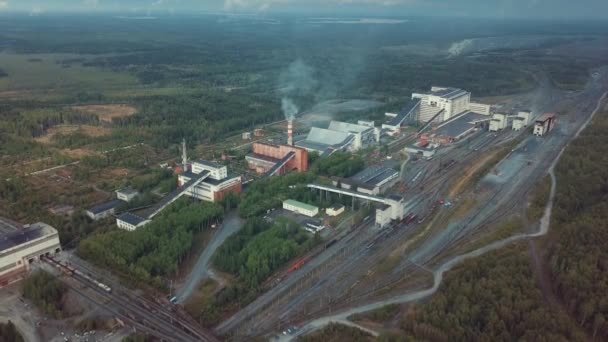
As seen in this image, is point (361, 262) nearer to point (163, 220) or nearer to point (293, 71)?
point (163, 220)

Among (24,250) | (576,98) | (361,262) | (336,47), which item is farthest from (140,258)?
(336,47)

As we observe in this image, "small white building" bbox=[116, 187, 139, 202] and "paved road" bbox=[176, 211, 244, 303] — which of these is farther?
"small white building" bbox=[116, 187, 139, 202]

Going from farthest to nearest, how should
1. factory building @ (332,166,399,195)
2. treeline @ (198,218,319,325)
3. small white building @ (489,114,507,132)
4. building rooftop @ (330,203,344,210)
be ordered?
small white building @ (489,114,507,132), factory building @ (332,166,399,195), building rooftop @ (330,203,344,210), treeline @ (198,218,319,325)

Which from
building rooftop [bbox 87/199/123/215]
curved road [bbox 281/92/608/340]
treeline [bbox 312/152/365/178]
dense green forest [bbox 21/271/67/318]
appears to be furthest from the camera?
treeline [bbox 312/152/365/178]

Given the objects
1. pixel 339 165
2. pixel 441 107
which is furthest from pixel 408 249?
pixel 441 107

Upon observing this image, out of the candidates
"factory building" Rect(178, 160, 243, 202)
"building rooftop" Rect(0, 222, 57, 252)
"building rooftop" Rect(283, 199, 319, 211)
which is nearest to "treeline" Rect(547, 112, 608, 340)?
"building rooftop" Rect(283, 199, 319, 211)

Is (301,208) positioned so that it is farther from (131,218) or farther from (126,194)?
(126,194)

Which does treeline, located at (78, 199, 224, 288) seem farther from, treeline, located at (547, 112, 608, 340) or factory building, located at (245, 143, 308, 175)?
treeline, located at (547, 112, 608, 340)

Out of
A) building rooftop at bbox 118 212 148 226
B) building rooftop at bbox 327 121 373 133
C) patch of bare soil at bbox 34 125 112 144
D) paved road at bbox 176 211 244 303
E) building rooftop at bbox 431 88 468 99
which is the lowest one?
paved road at bbox 176 211 244 303
